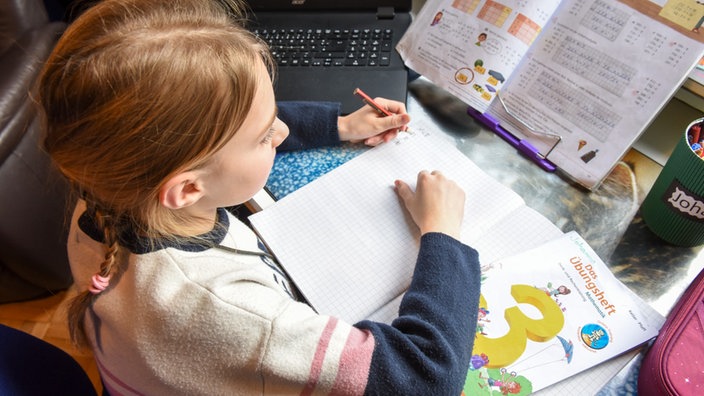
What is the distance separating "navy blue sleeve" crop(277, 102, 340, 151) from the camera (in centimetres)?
84

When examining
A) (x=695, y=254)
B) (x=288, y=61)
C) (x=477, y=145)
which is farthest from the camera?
(x=288, y=61)

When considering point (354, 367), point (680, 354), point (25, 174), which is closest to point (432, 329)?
point (354, 367)

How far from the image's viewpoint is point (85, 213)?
569mm

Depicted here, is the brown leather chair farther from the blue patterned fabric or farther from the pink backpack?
the pink backpack

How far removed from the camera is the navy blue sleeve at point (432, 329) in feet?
1.74

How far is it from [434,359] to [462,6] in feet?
2.11

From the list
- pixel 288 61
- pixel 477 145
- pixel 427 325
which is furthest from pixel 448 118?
pixel 427 325

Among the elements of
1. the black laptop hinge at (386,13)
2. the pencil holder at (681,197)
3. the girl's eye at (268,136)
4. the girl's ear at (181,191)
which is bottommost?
the girl's ear at (181,191)

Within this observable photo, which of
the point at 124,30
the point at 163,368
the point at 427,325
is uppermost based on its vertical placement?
the point at 124,30

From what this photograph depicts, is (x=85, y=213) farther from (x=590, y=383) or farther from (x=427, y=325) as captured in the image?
(x=590, y=383)

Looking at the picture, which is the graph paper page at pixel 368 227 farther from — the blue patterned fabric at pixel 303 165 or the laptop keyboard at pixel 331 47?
the laptop keyboard at pixel 331 47

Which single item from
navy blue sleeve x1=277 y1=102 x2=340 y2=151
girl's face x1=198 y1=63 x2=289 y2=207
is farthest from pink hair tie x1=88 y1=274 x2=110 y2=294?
navy blue sleeve x1=277 y1=102 x2=340 y2=151

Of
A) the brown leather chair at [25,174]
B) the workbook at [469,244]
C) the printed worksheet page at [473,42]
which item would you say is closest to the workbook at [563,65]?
the printed worksheet page at [473,42]

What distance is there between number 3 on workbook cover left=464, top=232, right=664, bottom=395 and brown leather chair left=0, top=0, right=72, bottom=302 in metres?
0.92
